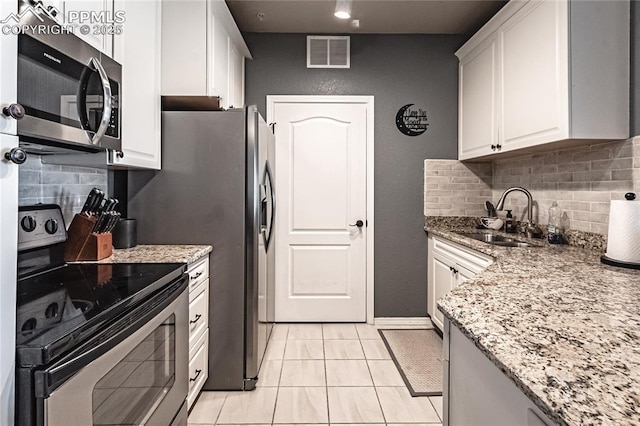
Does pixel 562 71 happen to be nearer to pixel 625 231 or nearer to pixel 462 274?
pixel 625 231

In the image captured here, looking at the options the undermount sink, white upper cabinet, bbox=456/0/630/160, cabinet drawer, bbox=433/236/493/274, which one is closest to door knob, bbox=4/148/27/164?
cabinet drawer, bbox=433/236/493/274

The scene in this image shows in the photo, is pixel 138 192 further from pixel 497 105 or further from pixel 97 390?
pixel 497 105

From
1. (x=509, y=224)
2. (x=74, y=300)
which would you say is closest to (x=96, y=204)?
(x=74, y=300)

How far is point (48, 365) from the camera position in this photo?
86cm

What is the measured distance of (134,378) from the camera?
1.26 metres

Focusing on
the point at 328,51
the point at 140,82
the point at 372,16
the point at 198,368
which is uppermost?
the point at 372,16

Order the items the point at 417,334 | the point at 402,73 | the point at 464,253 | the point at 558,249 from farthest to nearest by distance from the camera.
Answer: the point at 402,73, the point at 417,334, the point at 464,253, the point at 558,249

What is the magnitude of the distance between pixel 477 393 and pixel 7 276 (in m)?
1.07

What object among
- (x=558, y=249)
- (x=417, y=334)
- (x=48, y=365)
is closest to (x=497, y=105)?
(x=558, y=249)

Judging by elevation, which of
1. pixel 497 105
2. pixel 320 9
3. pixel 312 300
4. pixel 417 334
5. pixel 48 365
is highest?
pixel 320 9

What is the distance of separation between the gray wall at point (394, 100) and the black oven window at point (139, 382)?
96.0 inches

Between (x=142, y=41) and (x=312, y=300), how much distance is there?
2.53 metres

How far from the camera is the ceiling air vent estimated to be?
3600mm

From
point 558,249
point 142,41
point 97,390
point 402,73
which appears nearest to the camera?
point 97,390
